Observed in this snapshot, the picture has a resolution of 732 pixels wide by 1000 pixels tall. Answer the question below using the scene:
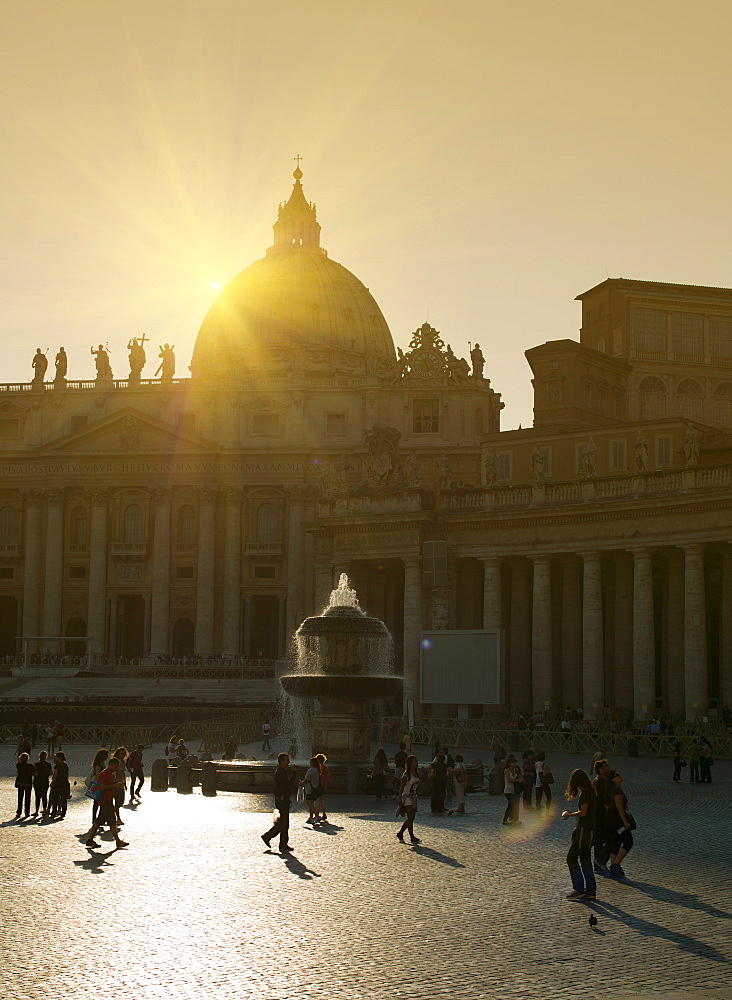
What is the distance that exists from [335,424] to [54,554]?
916 inches

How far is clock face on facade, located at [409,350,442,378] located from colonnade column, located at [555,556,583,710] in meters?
50.0

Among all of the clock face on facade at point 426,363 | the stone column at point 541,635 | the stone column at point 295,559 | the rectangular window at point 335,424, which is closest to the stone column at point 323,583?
the stone column at point 541,635

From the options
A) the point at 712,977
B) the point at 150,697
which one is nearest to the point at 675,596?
the point at 150,697

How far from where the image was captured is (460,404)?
10275 cm

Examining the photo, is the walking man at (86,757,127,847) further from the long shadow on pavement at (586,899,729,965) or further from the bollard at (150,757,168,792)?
the bollard at (150,757,168,792)

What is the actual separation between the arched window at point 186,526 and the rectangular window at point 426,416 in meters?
17.8

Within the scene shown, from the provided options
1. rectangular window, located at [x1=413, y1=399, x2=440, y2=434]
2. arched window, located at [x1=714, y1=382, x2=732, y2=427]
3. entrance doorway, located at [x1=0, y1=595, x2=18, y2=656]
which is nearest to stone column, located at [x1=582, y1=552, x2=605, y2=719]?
arched window, located at [x1=714, y1=382, x2=732, y2=427]

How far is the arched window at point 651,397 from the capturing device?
8181cm

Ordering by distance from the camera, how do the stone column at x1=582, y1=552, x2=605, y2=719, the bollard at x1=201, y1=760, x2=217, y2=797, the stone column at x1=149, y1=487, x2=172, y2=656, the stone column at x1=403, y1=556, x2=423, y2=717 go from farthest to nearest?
the stone column at x1=149, y1=487, x2=172, y2=656 < the stone column at x1=403, y1=556, x2=423, y2=717 < the stone column at x1=582, y1=552, x2=605, y2=719 < the bollard at x1=201, y1=760, x2=217, y2=797

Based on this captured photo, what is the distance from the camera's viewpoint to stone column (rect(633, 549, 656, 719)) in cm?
4972

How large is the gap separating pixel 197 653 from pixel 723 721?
193 feet

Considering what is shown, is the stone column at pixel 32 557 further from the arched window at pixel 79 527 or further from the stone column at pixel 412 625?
the stone column at pixel 412 625

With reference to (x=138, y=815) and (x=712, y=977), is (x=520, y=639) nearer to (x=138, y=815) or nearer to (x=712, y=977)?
(x=138, y=815)

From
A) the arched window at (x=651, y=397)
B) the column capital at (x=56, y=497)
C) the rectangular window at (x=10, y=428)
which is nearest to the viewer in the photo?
the arched window at (x=651, y=397)
